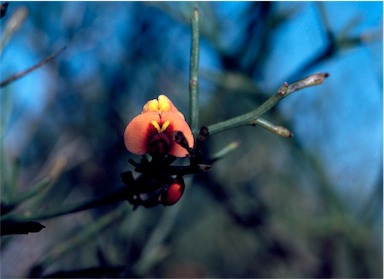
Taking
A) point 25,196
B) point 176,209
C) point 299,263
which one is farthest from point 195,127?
point 299,263

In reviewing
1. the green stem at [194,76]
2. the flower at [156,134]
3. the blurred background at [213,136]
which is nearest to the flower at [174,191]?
the flower at [156,134]

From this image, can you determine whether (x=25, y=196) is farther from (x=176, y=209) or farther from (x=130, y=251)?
(x=130, y=251)

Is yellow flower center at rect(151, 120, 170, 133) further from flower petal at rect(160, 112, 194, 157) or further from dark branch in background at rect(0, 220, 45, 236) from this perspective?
dark branch in background at rect(0, 220, 45, 236)

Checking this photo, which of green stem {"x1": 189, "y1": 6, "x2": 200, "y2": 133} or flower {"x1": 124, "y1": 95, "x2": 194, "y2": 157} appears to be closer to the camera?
flower {"x1": 124, "y1": 95, "x2": 194, "y2": 157}

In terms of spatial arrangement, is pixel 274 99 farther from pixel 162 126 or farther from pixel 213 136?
pixel 213 136

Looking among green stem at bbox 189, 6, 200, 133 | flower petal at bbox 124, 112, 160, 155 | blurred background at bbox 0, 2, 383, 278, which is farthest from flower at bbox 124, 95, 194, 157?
blurred background at bbox 0, 2, 383, 278
